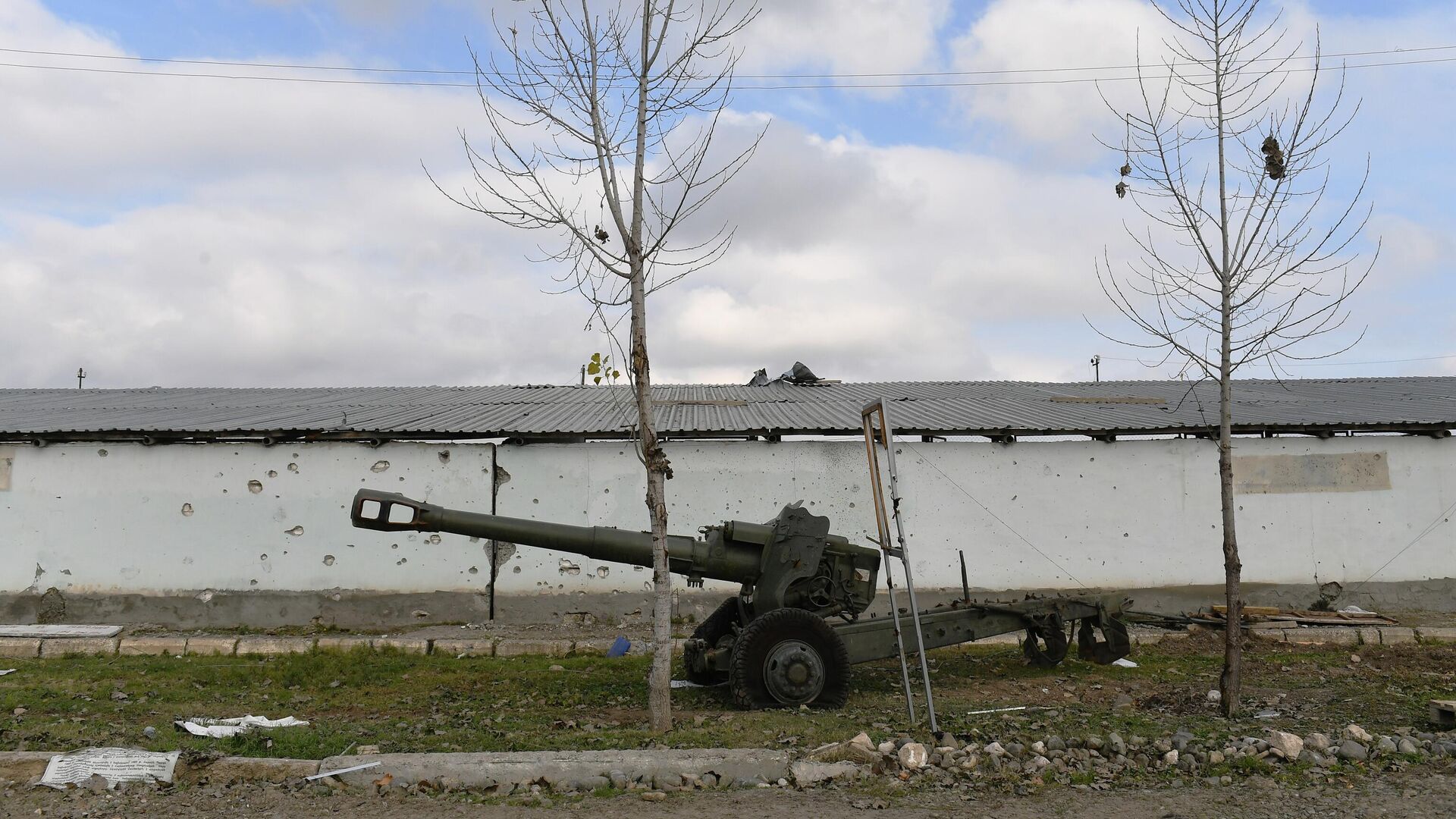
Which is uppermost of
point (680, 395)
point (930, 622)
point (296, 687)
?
point (680, 395)

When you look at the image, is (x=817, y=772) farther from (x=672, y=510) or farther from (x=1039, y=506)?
(x=1039, y=506)

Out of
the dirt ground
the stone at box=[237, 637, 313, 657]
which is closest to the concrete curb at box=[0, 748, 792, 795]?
the dirt ground

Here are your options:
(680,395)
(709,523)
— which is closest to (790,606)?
(709,523)

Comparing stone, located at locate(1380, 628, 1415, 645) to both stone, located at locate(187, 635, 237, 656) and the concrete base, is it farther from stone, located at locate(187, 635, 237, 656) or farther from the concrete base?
stone, located at locate(187, 635, 237, 656)

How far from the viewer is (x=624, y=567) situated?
1163cm

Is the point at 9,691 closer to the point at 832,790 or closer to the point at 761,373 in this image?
the point at 832,790

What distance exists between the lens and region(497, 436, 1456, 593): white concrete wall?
11719 millimetres

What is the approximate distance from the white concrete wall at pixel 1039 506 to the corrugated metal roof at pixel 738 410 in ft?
1.07

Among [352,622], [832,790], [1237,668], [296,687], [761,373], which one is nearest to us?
[832,790]

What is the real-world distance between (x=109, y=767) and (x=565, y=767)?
2.56 metres

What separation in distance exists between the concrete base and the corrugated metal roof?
3.79m

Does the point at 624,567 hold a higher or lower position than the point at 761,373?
lower

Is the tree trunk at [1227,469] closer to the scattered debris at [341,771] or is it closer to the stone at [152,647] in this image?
the scattered debris at [341,771]

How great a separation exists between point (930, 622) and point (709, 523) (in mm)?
4198
